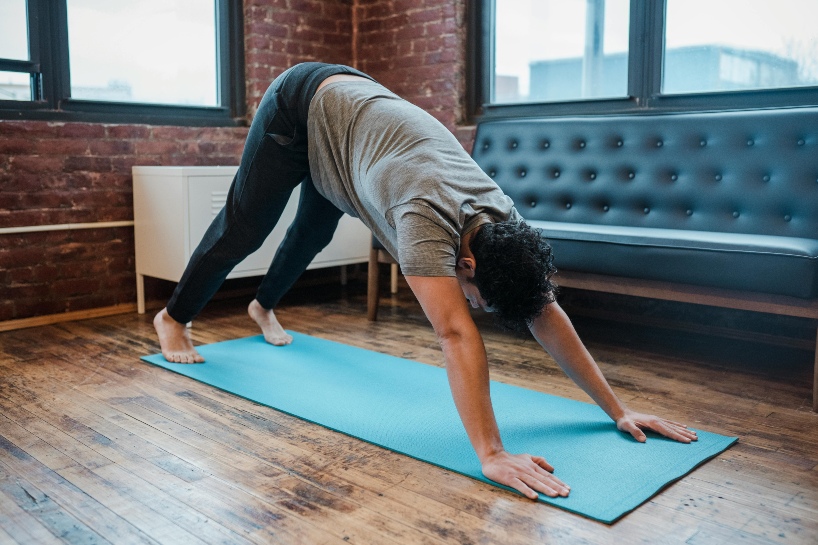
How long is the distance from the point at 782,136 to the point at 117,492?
2.40 m

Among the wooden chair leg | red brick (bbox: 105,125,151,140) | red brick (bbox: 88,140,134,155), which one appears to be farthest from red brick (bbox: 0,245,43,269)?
the wooden chair leg

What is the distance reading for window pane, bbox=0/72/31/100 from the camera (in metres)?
3.29

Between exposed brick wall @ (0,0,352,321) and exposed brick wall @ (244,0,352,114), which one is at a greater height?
exposed brick wall @ (244,0,352,114)

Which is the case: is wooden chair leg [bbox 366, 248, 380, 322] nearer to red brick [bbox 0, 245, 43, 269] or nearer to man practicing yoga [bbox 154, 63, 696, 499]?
man practicing yoga [bbox 154, 63, 696, 499]

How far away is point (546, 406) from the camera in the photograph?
2197 millimetres

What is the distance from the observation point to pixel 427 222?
161 cm

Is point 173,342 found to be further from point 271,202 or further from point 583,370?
point 583,370

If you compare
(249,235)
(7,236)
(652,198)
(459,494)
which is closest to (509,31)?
(652,198)

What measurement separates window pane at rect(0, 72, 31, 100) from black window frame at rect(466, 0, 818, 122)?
6.76ft

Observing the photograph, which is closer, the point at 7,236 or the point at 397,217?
the point at 397,217

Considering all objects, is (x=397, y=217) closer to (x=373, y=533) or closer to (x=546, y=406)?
(x=373, y=533)

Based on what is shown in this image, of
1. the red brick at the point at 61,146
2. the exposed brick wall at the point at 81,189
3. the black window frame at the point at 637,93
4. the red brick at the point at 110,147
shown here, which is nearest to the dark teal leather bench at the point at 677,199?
the black window frame at the point at 637,93

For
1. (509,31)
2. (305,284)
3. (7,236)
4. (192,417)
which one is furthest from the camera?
(305,284)

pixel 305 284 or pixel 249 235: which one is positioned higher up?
pixel 249 235
